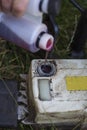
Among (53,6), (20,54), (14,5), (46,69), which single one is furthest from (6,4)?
(20,54)

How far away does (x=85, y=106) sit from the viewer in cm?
133

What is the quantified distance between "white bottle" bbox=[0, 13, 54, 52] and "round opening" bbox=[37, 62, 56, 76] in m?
0.07

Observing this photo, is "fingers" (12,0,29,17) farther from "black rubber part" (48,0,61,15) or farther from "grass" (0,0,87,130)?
"grass" (0,0,87,130)

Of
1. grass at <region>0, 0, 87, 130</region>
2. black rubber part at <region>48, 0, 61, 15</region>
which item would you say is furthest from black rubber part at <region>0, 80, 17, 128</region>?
black rubber part at <region>48, 0, 61, 15</region>

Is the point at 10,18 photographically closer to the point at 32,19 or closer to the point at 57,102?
the point at 32,19

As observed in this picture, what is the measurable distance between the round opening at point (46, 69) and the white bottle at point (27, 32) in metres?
0.07

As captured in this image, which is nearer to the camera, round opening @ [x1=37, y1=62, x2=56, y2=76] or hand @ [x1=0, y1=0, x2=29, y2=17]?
hand @ [x1=0, y1=0, x2=29, y2=17]

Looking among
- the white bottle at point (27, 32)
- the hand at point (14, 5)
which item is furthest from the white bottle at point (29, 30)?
the hand at point (14, 5)

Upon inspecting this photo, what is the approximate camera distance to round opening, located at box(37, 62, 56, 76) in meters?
1.38

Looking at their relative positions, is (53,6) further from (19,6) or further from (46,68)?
(46,68)

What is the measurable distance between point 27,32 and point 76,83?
0.25 m

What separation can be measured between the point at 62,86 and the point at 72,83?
0.13 ft

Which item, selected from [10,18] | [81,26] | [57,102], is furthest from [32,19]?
[57,102]

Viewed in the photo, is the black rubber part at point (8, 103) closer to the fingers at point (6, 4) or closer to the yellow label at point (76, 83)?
the yellow label at point (76, 83)
